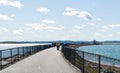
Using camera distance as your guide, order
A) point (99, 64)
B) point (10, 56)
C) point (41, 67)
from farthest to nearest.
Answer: point (10, 56), point (41, 67), point (99, 64)

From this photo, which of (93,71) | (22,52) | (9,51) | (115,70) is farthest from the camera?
(22,52)

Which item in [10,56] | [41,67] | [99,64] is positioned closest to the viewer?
[99,64]

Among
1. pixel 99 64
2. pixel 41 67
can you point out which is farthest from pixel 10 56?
pixel 99 64

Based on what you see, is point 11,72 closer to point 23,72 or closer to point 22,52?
point 23,72

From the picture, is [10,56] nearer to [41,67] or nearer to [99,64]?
[41,67]

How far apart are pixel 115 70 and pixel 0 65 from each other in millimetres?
15274

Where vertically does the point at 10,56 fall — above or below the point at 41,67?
above

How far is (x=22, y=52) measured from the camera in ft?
142

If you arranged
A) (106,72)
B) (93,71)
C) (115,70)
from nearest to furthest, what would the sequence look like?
1. (115,70)
2. (106,72)
3. (93,71)

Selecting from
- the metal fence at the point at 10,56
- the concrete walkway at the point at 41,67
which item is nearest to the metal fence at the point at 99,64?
the concrete walkway at the point at 41,67

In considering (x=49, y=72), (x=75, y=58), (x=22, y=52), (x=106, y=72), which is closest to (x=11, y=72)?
(x=49, y=72)

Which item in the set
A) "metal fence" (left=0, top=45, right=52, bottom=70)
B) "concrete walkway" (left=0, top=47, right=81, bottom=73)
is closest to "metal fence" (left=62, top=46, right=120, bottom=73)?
"concrete walkway" (left=0, top=47, right=81, bottom=73)

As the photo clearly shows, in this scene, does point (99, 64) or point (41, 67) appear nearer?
point (99, 64)

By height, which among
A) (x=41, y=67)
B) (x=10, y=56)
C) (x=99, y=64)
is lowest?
A: (x=41, y=67)
